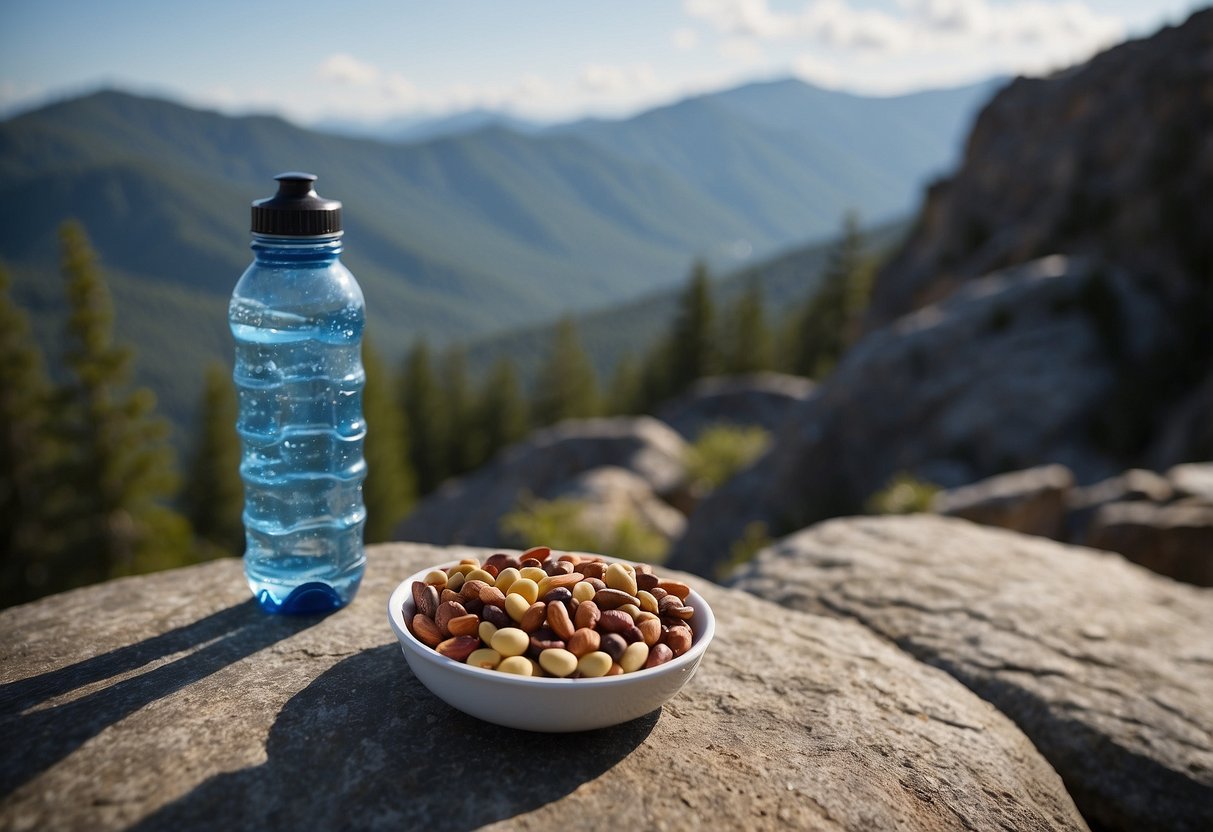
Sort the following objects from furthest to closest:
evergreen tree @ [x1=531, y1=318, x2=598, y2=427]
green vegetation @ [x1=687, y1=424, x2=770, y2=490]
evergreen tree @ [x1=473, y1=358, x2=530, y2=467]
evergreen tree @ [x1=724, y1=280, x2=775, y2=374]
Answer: evergreen tree @ [x1=531, y1=318, x2=598, y2=427] < evergreen tree @ [x1=473, y1=358, x2=530, y2=467] < evergreen tree @ [x1=724, y1=280, x2=775, y2=374] < green vegetation @ [x1=687, y1=424, x2=770, y2=490]

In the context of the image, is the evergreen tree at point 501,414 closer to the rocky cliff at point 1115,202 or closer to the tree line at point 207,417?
the tree line at point 207,417

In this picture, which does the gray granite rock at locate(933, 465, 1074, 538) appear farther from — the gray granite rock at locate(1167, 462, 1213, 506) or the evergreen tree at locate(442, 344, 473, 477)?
the evergreen tree at locate(442, 344, 473, 477)

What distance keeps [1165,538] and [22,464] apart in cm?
2960

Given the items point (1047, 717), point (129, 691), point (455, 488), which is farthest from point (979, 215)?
point (129, 691)

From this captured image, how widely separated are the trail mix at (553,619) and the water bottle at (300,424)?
0.73 metres

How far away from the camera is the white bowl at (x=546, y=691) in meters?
2.13

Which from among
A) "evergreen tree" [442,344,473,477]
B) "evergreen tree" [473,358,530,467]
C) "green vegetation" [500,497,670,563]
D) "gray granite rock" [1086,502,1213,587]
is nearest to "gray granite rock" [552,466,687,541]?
"green vegetation" [500,497,670,563]

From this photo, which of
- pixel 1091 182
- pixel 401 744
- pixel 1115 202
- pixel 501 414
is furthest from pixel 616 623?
pixel 501 414

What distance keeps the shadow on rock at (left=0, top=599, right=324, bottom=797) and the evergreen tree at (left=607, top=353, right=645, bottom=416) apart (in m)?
52.2

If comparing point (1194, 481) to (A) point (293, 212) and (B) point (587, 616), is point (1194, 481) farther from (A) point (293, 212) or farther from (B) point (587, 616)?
(A) point (293, 212)

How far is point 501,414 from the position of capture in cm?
5572

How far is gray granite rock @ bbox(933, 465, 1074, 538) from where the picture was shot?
29.6 feet

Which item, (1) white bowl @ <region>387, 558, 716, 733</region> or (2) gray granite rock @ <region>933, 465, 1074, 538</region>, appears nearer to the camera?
(1) white bowl @ <region>387, 558, 716, 733</region>

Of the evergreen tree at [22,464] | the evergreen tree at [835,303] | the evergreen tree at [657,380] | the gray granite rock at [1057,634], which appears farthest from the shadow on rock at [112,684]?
the evergreen tree at [657,380]
